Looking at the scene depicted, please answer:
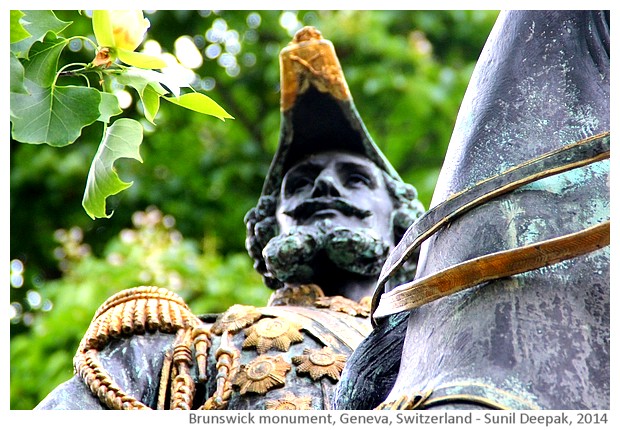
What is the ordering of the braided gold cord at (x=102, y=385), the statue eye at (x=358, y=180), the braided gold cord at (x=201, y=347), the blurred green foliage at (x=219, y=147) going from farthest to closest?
the blurred green foliage at (x=219, y=147)
the statue eye at (x=358, y=180)
the braided gold cord at (x=201, y=347)
the braided gold cord at (x=102, y=385)

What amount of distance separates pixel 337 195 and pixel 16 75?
69.8 inches

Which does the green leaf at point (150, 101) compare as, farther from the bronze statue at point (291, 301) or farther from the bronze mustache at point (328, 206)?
the bronze mustache at point (328, 206)

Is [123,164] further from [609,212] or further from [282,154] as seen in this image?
[609,212]

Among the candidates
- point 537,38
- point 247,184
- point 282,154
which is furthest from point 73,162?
point 537,38

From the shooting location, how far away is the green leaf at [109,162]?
2432mm

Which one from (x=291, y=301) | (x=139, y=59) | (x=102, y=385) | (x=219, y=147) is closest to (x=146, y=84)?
(x=139, y=59)

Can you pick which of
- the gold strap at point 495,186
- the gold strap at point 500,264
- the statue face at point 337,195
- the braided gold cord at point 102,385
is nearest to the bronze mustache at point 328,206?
the statue face at point 337,195

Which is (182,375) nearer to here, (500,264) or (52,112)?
(52,112)

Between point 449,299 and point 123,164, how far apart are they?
5411 mm

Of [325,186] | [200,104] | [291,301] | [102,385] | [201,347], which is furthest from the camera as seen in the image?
[325,186]

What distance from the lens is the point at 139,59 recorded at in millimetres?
2385

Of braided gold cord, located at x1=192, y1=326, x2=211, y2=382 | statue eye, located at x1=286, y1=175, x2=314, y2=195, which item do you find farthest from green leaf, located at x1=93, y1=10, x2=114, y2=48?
statue eye, located at x1=286, y1=175, x2=314, y2=195

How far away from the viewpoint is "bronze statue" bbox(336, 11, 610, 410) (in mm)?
2238

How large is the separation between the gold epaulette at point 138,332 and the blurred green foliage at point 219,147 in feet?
10.8
